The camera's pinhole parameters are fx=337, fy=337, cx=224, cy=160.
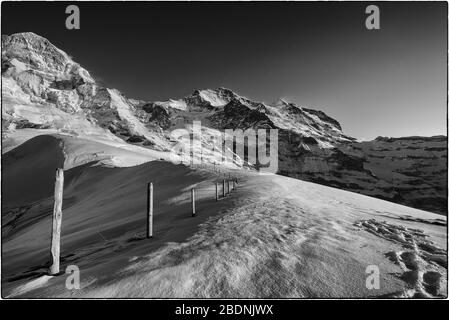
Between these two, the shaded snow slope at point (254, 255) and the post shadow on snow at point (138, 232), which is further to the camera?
the post shadow on snow at point (138, 232)

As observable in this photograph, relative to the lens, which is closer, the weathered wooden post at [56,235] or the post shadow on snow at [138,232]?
the weathered wooden post at [56,235]

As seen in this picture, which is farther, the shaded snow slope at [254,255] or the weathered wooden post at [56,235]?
the weathered wooden post at [56,235]

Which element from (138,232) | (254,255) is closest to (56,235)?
(138,232)

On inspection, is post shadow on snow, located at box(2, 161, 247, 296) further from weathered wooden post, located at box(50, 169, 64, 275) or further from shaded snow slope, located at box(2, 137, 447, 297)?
weathered wooden post, located at box(50, 169, 64, 275)

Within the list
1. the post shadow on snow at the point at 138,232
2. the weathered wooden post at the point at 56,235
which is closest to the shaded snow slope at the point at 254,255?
the post shadow on snow at the point at 138,232

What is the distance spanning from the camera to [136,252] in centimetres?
1039

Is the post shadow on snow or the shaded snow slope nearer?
the shaded snow slope

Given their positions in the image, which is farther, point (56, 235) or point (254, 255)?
point (56, 235)

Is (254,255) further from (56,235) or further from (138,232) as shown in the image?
(138,232)

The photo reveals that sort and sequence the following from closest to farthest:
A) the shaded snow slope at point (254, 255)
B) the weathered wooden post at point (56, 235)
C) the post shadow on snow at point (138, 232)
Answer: the shaded snow slope at point (254, 255) → the weathered wooden post at point (56, 235) → the post shadow on snow at point (138, 232)

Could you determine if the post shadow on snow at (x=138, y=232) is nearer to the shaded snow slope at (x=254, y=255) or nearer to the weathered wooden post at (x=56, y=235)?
the shaded snow slope at (x=254, y=255)

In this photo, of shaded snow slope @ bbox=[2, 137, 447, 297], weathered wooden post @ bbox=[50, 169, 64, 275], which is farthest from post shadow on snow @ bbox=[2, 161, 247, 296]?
weathered wooden post @ bbox=[50, 169, 64, 275]

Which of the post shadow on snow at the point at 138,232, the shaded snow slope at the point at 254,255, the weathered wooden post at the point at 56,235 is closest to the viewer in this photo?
the shaded snow slope at the point at 254,255
